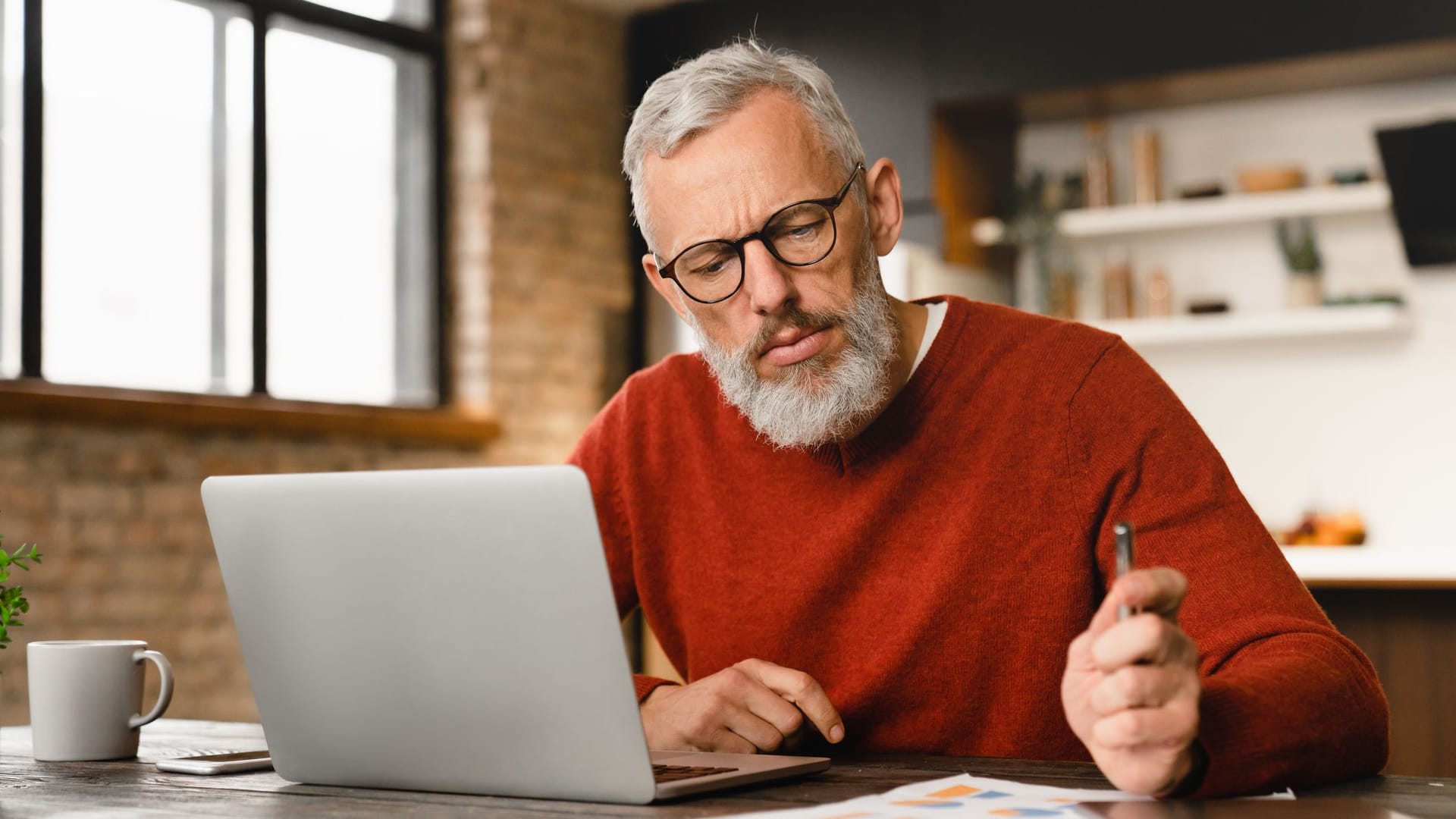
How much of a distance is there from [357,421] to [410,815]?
3.69 metres

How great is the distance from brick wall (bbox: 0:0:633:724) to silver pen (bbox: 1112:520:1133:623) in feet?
10.5

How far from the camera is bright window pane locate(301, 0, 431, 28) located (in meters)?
4.89

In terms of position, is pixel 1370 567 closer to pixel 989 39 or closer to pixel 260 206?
pixel 989 39

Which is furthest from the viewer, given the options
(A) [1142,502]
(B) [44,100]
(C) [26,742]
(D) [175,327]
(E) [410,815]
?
(D) [175,327]

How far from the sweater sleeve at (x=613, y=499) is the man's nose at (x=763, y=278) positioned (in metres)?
0.39

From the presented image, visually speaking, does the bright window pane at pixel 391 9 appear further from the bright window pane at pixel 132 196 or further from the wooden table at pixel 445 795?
the wooden table at pixel 445 795

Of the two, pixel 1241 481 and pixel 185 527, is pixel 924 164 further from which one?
pixel 185 527

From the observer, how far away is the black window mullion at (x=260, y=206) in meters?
4.50

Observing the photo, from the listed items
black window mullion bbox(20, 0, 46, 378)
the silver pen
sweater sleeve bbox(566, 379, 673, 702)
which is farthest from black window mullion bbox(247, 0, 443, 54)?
the silver pen

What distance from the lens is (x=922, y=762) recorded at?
1314mm

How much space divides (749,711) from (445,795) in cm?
32

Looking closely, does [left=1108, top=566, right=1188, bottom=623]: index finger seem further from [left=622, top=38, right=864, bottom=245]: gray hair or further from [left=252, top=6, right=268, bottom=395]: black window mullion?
[left=252, top=6, right=268, bottom=395]: black window mullion

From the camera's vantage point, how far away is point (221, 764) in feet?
4.42

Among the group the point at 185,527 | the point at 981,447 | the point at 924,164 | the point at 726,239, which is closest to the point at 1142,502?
the point at 981,447
